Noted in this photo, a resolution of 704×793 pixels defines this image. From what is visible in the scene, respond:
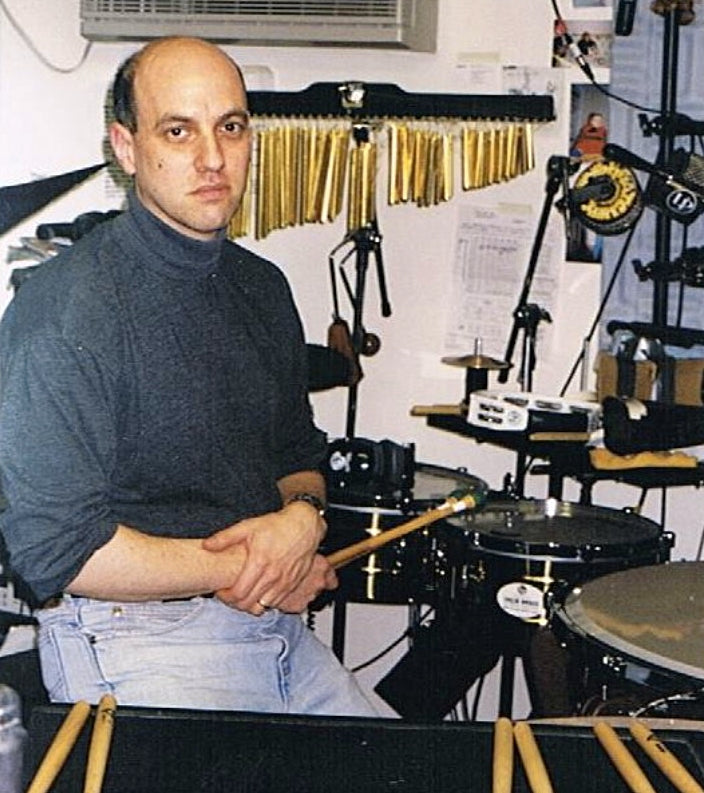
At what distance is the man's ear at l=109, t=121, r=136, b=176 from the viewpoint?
2.41m

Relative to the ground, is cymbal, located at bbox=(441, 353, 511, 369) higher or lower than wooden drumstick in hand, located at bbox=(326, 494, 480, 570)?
higher

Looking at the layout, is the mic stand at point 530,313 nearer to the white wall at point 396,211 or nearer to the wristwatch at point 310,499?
the white wall at point 396,211

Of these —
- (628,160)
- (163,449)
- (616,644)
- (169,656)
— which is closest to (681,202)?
(628,160)

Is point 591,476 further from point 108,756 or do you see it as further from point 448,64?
point 108,756

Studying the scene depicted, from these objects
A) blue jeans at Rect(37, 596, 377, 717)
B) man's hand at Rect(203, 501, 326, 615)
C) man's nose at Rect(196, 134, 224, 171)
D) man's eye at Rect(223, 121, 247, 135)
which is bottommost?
blue jeans at Rect(37, 596, 377, 717)

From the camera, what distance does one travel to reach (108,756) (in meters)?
1.42

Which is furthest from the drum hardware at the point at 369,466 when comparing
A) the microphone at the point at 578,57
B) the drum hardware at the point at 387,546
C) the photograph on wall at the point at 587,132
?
the microphone at the point at 578,57

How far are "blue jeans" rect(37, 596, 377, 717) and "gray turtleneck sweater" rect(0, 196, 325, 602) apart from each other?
9 centimetres

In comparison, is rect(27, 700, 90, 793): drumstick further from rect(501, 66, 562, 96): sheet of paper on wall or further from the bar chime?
rect(501, 66, 562, 96): sheet of paper on wall

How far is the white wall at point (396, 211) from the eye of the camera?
4.16m

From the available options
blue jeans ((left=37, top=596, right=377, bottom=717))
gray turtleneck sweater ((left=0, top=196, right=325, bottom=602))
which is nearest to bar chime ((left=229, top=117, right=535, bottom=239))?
gray turtleneck sweater ((left=0, top=196, right=325, bottom=602))

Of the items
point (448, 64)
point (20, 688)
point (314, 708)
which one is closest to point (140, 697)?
point (314, 708)

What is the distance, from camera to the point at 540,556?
3.10 metres

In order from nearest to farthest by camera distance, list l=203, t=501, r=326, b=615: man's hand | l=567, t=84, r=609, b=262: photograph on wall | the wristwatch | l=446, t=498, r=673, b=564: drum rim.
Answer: l=203, t=501, r=326, b=615: man's hand, the wristwatch, l=446, t=498, r=673, b=564: drum rim, l=567, t=84, r=609, b=262: photograph on wall
